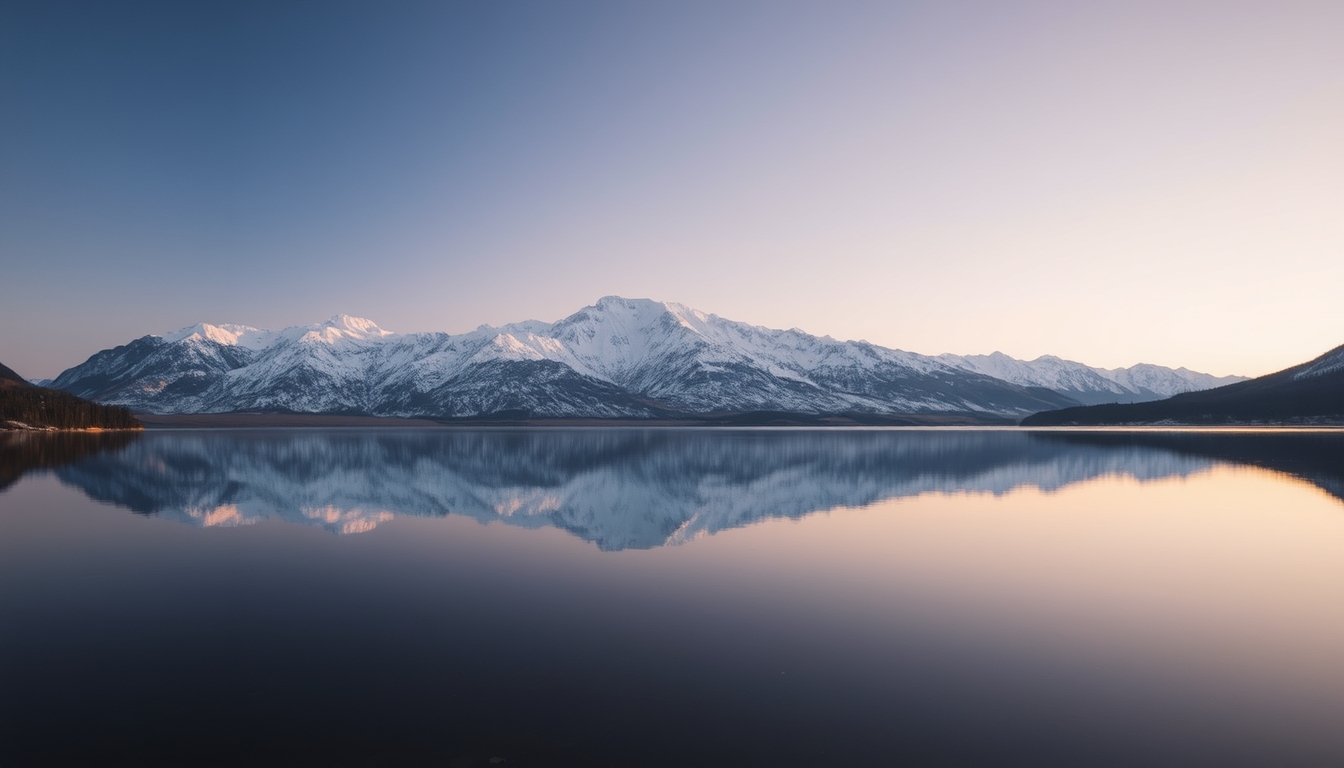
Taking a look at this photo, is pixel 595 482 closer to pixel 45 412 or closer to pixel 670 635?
pixel 670 635

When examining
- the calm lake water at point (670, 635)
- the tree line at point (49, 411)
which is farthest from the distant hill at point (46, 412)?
the calm lake water at point (670, 635)

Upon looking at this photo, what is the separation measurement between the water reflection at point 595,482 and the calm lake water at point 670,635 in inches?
36.4

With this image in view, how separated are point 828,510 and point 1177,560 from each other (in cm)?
1623

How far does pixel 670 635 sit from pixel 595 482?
38519 mm

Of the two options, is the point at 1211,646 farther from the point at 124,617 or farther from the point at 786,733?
the point at 124,617

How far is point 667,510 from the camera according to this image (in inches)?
1555

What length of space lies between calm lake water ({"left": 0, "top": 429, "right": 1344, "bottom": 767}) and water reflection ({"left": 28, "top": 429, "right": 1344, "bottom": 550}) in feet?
3.03

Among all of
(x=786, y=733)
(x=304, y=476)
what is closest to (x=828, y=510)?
(x=786, y=733)

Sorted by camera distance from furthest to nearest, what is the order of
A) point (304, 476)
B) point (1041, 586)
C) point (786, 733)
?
point (304, 476), point (1041, 586), point (786, 733)

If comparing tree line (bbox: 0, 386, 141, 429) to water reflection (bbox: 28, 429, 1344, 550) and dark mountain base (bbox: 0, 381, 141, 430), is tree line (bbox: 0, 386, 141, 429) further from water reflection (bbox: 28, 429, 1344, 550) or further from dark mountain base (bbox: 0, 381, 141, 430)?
water reflection (bbox: 28, 429, 1344, 550)

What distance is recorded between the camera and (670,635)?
16.9 m

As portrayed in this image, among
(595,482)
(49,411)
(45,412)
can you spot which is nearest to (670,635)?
(595,482)

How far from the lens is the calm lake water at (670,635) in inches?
452

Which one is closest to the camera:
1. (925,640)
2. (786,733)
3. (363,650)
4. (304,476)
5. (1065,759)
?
(1065,759)
